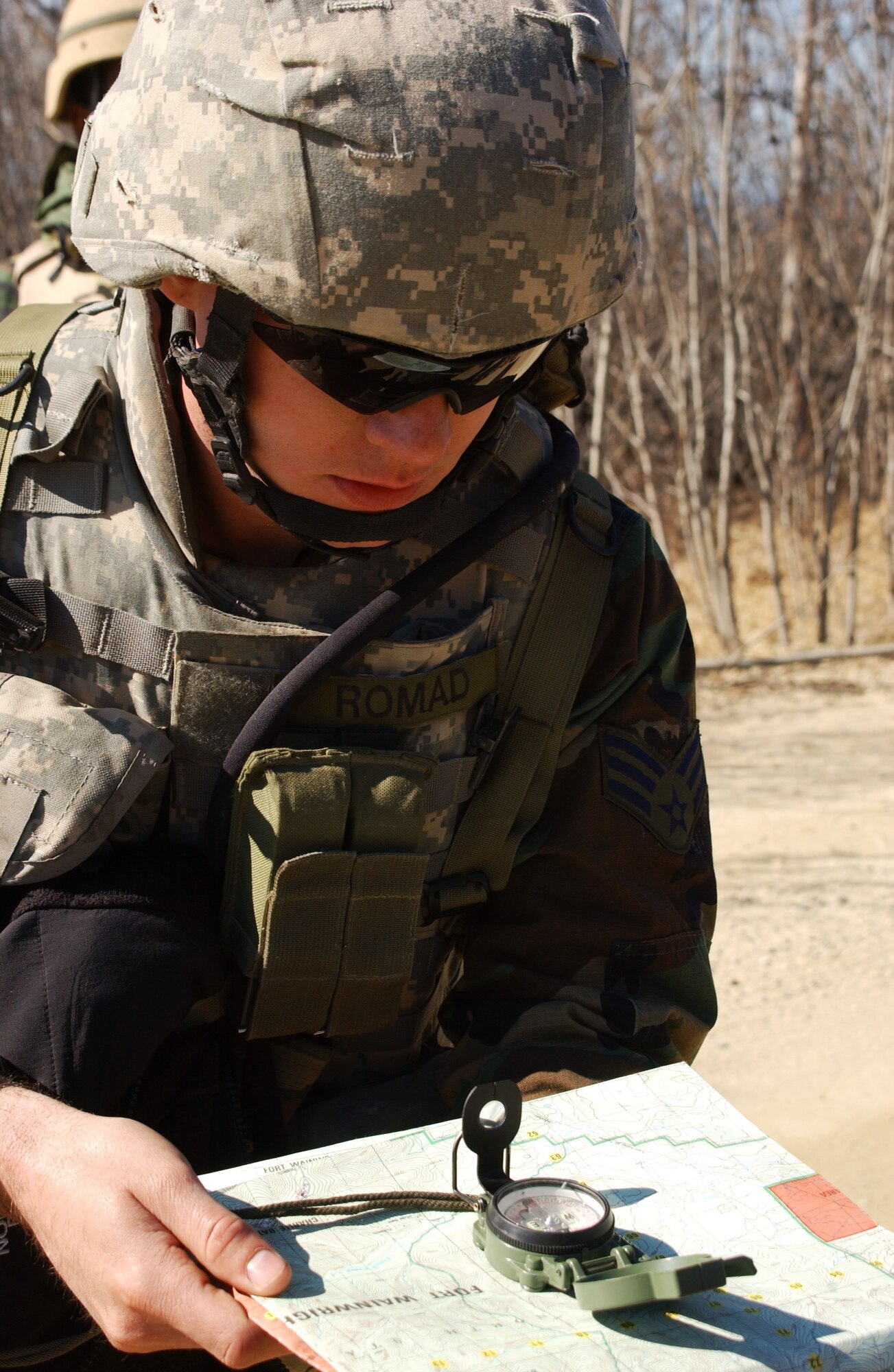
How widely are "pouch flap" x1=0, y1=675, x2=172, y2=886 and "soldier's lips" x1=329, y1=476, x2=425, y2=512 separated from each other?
334mm

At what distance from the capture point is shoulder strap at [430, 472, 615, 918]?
1609 mm

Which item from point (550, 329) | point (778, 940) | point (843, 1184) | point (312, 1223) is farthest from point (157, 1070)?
point (778, 940)

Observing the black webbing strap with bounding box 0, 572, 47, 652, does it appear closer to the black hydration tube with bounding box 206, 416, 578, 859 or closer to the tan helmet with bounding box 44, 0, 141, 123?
the black hydration tube with bounding box 206, 416, 578, 859

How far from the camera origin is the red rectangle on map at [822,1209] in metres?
1.14

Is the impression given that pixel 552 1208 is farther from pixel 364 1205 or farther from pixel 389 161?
pixel 389 161

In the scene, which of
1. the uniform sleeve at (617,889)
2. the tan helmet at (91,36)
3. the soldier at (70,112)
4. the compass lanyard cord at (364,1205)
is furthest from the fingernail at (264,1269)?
the tan helmet at (91,36)

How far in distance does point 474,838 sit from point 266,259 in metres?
Result: 0.70

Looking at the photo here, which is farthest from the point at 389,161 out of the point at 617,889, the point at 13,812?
the point at 617,889

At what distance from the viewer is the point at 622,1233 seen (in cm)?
113

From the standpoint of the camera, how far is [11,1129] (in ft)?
3.99

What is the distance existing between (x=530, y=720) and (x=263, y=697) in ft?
1.06

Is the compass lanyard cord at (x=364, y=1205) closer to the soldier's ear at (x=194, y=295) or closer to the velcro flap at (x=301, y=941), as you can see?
the velcro flap at (x=301, y=941)

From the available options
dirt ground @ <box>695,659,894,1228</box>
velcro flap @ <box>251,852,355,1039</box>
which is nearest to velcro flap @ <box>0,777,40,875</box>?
velcro flap @ <box>251,852,355,1039</box>

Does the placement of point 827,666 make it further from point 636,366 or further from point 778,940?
point 778,940
